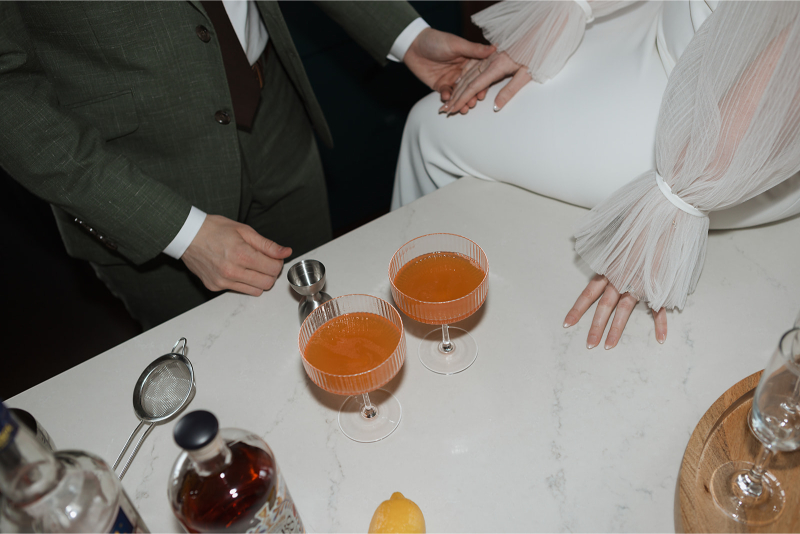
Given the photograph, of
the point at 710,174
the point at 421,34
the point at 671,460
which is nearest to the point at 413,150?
the point at 421,34

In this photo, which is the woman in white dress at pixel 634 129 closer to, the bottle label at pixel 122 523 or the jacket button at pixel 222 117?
the jacket button at pixel 222 117

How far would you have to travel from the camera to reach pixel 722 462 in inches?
28.5

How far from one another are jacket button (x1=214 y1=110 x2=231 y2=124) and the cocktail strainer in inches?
24.1

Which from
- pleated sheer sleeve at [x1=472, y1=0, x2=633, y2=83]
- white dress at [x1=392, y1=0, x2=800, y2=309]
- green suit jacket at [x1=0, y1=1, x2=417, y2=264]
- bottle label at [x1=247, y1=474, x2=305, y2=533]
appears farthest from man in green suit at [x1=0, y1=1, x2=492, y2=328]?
bottle label at [x1=247, y1=474, x2=305, y2=533]

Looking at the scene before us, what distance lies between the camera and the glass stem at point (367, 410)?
0.86 meters

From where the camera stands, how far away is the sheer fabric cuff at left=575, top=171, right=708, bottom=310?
890 millimetres

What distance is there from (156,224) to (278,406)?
55cm

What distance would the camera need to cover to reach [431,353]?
94 cm

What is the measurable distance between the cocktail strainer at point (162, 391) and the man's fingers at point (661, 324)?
31.3 inches

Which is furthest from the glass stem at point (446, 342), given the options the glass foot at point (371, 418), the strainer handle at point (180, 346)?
the strainer handle at point (180, 346)

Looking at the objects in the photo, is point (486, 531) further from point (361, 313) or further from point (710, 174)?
point (710, 174)

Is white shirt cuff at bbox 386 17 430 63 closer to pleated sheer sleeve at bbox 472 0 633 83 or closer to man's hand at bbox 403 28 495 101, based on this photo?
man's hand at bbox 403 28 495 101

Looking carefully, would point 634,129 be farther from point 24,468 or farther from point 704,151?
point 24,468

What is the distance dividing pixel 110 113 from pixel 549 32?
1031 mm
